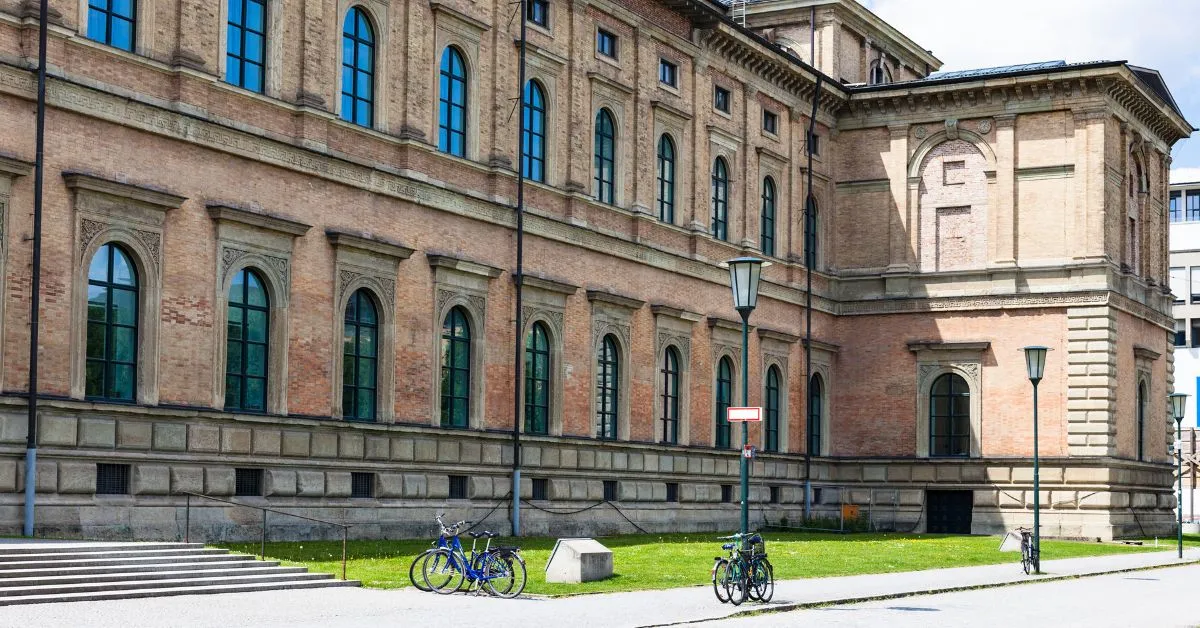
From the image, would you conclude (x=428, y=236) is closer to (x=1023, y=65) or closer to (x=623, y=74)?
(x=623, y=74)

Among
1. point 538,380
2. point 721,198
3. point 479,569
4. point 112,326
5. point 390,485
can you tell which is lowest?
point 479,569

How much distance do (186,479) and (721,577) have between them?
1076cm

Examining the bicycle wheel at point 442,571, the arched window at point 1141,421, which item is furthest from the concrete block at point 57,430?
the arched window at point 1141,421

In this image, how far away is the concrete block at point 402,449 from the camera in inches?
1410

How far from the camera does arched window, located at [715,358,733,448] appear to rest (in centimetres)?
4972

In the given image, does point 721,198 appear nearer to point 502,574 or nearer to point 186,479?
point 186,479

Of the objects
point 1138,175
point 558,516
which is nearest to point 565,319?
point 558,516

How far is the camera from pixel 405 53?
36812mm

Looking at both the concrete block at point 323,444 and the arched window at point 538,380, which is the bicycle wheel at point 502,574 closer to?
the concrete block at point 323,444

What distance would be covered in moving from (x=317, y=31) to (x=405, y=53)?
294cm

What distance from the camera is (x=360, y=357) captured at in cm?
3553

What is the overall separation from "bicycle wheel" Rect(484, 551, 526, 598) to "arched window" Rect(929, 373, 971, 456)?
3292 cm

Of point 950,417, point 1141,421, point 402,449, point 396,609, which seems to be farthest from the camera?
point 1141,421

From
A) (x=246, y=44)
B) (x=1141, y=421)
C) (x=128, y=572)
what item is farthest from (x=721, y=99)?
(x=128, y=572)
